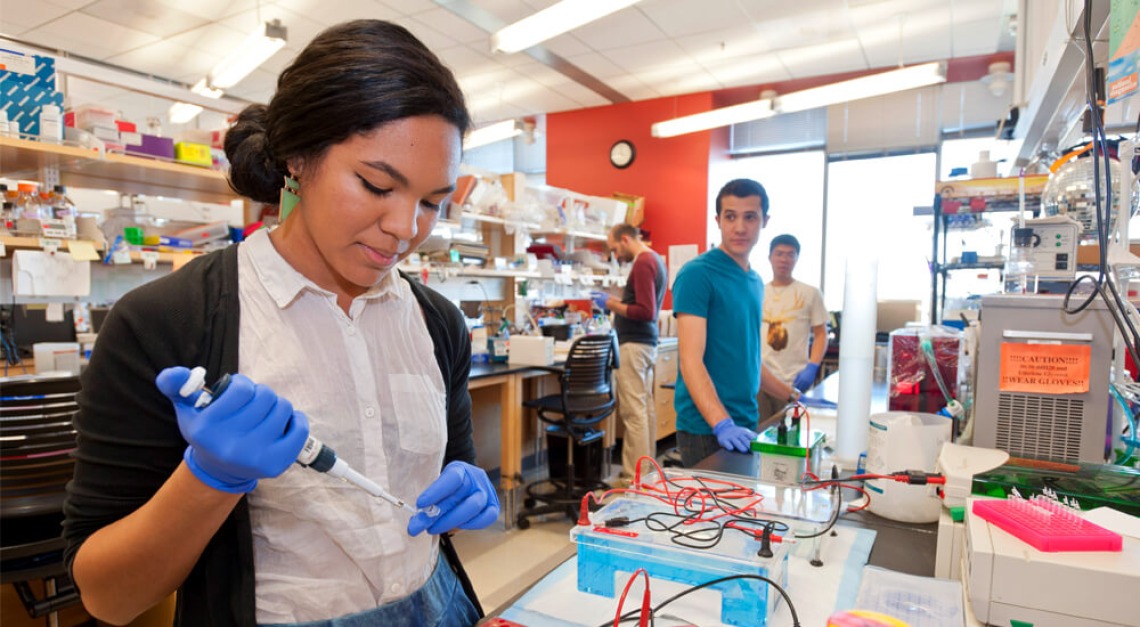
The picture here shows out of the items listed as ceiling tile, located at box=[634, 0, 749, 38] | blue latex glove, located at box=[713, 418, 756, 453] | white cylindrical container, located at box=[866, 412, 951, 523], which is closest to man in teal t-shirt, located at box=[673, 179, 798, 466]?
blue latex glove, located at box=[713, 418, 756, 453]

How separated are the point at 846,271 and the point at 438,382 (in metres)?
1.08

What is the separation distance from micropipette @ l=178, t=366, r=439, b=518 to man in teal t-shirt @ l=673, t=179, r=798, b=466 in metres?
1.26

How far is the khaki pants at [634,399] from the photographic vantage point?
395 cm

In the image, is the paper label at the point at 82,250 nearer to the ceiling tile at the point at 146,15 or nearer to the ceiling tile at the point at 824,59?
the ceiling tile at the point at 146,15

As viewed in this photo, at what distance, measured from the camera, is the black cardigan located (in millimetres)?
659

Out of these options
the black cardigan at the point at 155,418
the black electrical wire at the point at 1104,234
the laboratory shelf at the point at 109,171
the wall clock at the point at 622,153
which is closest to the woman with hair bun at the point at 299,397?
the black cardigan at the point at 155,418

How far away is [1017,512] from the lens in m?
0.82

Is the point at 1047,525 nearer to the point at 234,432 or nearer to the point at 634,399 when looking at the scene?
the point at 234,432

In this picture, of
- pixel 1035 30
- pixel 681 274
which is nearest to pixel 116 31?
pixel 681 274

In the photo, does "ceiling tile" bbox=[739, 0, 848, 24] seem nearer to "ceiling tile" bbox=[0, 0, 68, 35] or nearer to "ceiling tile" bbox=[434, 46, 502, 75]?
"ceiling tile" bbox=[434, 46, 502, 75]

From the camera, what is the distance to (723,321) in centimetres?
195

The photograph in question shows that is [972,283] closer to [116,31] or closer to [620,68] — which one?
[620,68]

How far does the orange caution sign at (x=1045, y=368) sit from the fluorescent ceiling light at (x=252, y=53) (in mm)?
4319

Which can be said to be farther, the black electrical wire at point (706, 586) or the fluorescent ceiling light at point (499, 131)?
the fluorescent ceiling light at point (499, 131)
